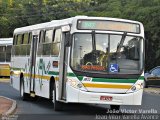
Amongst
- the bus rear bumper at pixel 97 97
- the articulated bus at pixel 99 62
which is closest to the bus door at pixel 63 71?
the articulated bus at pixel 99 62

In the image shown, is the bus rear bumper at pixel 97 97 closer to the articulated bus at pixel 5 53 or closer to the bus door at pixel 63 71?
the bus door at pixel 63 71

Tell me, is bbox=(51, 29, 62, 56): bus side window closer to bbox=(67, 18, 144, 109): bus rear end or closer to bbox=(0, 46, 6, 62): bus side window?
bbox=(67, 18, 144, 109): bus rear end

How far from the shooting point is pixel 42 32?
21688 mm

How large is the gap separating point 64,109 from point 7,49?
29366 mm

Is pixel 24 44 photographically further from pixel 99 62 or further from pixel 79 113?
pixel 99 62

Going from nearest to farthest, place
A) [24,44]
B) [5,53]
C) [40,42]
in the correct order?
[40,42]
[24,44]
[5,53]

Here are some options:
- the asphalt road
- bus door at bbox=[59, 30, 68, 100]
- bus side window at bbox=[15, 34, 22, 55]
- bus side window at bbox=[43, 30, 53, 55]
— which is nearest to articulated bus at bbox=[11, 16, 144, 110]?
bus door at bbox=[59, 30, 68, 100]

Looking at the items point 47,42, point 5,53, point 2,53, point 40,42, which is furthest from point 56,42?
point 2,53

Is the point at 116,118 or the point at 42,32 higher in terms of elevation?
the point at 42,32

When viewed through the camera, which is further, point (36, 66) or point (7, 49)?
point (7, 49)

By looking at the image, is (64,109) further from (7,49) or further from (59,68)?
(7,49)

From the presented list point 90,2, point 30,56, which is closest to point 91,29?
point 30,56

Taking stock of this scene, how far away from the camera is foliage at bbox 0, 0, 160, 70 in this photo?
50.7 metres

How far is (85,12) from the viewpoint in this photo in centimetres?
6831
